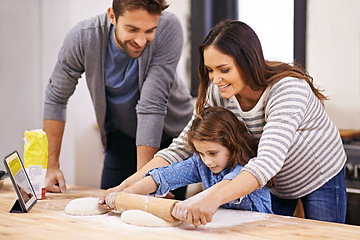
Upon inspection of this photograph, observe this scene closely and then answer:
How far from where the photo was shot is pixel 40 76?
290 cm

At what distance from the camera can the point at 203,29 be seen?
2.98 metres

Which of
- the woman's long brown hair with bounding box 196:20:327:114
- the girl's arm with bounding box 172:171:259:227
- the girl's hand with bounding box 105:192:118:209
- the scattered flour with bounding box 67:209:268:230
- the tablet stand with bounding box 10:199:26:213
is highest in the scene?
the woman's long brown hair with bounding box 196:20:327:114

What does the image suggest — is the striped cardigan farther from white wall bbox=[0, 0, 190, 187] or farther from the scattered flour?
white wall bbox=[0, 0, 190, 187]

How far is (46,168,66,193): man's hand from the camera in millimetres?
1533

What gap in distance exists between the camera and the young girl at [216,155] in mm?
1292

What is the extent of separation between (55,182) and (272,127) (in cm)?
84

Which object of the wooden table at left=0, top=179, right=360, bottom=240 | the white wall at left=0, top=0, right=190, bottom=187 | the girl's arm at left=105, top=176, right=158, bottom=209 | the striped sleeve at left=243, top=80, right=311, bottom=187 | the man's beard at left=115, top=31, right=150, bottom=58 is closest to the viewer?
the wooden table at left=0, top=179, right=360, bottom=240

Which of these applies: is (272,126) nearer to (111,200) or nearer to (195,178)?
(195,178)

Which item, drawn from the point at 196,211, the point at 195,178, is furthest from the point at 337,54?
the point at 196,211

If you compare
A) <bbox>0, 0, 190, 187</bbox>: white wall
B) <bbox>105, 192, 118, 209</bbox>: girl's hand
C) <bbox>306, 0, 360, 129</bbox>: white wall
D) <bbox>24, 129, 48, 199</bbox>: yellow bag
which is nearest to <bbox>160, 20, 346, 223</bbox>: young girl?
<bbox>105, 192, 118, 209</bbox>: girl's hand

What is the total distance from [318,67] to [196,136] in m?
1.48

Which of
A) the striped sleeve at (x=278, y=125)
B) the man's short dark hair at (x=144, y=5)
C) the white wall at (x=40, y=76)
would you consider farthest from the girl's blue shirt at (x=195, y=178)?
the white wall at (x=40, y=76)

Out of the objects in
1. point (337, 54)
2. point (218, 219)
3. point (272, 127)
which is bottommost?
point (218, 219)

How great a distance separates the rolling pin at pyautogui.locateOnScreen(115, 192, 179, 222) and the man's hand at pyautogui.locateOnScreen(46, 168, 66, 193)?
1.35 feet
